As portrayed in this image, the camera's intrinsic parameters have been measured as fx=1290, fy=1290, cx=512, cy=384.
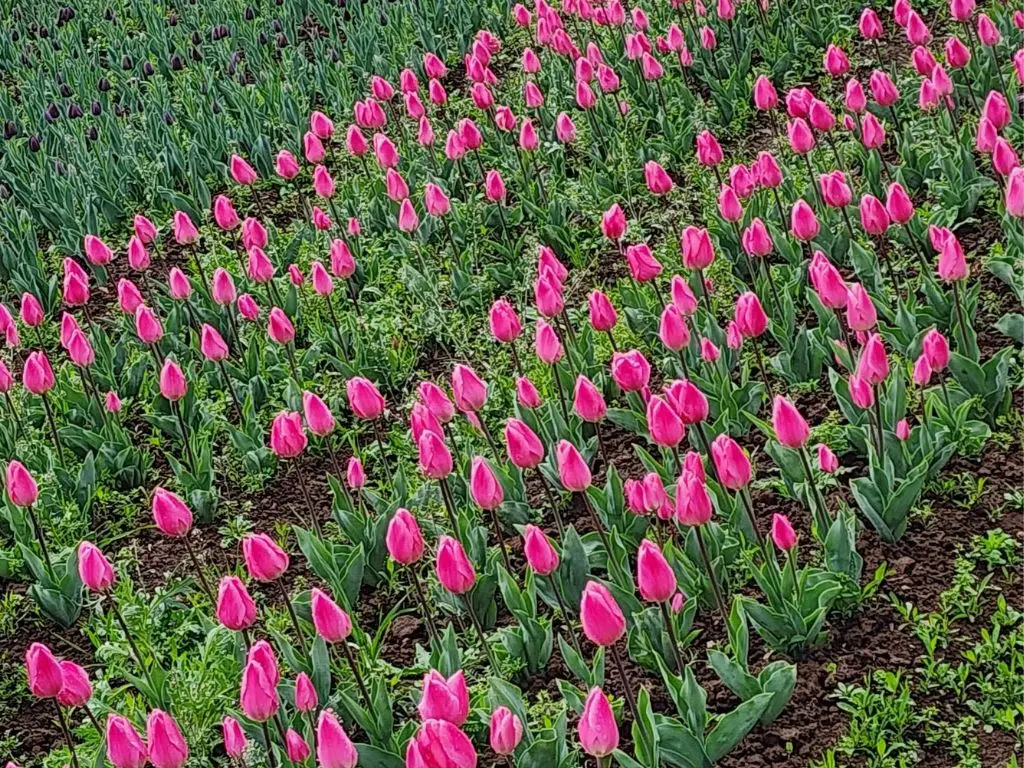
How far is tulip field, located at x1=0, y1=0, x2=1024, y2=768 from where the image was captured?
9.52 feet

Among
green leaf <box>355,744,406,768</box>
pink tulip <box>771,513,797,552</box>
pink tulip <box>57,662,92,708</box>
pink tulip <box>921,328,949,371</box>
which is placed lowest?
green leaf <box>355,744,406,768</box>

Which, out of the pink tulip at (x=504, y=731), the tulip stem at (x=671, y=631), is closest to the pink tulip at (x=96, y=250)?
the tulip stem at (x=671, y=631)

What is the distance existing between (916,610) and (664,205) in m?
2.85

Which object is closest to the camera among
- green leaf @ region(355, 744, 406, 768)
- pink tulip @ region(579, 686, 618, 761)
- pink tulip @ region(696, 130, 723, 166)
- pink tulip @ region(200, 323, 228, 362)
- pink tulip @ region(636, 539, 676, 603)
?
pink tulip @ region(579, 686, 618, 761)

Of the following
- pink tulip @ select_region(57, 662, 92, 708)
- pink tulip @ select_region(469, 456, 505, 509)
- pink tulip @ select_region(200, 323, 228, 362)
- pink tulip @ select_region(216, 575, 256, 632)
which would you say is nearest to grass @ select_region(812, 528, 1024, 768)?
pink tulip @ select_region(469, 456, 505, 509)

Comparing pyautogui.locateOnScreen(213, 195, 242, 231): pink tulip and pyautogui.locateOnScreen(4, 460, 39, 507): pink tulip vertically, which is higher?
pyautogui.locateOnScreen(213, 195, 242, 231): pink tulip

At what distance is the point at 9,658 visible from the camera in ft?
12.8

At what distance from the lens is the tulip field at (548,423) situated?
290 centimetres

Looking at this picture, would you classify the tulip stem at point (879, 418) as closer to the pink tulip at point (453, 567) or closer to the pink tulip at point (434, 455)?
the pink tulip at point (434, 455)

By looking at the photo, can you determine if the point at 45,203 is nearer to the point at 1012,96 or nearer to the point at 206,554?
the point at 206,554

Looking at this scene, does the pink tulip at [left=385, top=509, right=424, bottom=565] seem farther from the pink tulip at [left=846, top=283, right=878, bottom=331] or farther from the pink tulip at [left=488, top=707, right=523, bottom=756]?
the pink tulip at [left=846, top=283, right=878, bottom=331]

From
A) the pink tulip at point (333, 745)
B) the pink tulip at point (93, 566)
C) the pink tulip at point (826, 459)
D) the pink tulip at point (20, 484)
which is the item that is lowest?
the pink tulip at point (826, 459)

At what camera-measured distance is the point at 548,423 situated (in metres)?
4.07

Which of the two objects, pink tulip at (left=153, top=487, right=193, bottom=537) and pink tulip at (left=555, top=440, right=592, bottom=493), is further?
pink tulip at (left=153, top=487, right=193, bottom=537)
